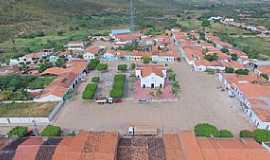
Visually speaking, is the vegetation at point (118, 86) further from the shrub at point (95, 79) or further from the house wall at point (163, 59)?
the house wall at point (163, 59)

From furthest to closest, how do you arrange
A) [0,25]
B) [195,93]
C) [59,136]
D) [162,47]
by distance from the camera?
1. [0,25]
2. [162,47]
3. [195,93]
4. [59,136]

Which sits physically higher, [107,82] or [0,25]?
[0,25]

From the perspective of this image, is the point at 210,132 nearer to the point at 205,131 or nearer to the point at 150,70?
the point at 205,131

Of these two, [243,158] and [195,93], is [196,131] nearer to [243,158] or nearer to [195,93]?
[243,158]

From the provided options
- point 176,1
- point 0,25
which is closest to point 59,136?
point 0,25

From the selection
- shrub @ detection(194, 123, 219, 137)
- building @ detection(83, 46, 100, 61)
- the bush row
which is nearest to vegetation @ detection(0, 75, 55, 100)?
the bush row

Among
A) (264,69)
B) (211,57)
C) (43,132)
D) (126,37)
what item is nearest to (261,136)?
(43,132)

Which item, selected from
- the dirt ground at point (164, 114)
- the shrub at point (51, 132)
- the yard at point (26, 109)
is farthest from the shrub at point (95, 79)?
the shrub at point (51, 132)
